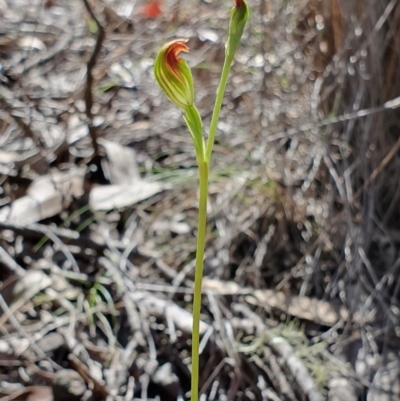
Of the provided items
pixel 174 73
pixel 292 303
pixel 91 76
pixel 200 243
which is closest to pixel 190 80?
pixel 174 73

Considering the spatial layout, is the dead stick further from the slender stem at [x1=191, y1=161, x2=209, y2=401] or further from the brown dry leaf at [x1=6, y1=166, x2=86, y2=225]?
the slender stem at [x1=191, y1=161, x2=209, y2=401]

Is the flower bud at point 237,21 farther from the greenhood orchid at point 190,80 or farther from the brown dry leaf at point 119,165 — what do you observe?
the brown dry leaf at point 119,165

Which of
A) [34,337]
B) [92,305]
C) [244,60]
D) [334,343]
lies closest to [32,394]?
[34,337]

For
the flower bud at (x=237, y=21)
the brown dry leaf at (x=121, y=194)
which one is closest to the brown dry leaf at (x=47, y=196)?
the brown dry leaf at (x=121, y=194)

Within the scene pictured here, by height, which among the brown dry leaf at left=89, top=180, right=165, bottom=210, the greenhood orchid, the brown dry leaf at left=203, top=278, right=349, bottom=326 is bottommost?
the brown dry leaf at left=203, top=278, right=349, bottom=326

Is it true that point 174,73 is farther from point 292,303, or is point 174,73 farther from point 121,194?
point 121,194

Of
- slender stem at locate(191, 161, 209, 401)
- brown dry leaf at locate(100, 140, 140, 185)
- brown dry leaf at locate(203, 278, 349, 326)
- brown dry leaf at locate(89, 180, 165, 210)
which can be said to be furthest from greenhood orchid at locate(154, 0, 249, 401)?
brown dry leaf at locate(100, 140, 140, 185)

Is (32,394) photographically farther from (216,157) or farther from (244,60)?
(244,60)

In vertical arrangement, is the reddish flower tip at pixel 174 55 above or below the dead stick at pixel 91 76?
above

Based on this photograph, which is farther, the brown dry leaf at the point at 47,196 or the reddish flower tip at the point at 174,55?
the brown dry leaf at the point at 47,196


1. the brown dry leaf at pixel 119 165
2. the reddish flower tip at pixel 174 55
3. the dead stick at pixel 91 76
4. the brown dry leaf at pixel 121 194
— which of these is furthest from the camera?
the brown dry leaf at pixel 119 165
